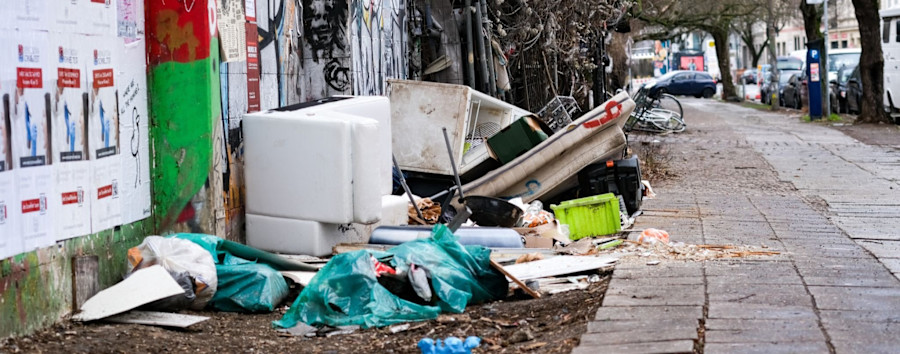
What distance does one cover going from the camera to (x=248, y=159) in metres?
7.21

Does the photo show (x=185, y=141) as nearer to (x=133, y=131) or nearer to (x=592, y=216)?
(x=133, y=131)

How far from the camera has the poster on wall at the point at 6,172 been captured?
4.82 meters

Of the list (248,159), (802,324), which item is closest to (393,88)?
(248,159)

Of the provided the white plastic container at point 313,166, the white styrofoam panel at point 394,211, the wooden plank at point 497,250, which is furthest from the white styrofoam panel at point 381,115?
the wooden plank at point 497,250

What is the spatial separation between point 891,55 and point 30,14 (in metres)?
24.3

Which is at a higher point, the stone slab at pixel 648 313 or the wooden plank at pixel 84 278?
the wooden plank at pixel 84 278

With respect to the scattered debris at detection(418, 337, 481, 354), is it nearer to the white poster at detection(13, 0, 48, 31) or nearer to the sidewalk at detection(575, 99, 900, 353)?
the sidewalk at detection(575, 99, 900, 353)

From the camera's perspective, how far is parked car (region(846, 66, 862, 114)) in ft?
93.1

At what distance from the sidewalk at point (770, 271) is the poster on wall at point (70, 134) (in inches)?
102

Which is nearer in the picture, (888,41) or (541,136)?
(541,136)

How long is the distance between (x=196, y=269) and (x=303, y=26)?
408 cm

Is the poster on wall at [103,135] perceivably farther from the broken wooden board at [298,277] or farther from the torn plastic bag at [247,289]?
the broken wooden board at [298,277]

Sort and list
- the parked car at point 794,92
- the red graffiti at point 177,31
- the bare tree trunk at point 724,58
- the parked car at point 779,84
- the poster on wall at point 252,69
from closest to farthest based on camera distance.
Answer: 1. the red graffiti at point 177,31
2. the poster on wall at point 252,69
3. the parked car at point 794,92
4. the parked car at point 779,84
5. the bare tree trunk at point 724,58

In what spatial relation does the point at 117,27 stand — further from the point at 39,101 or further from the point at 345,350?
the point at 345,350
